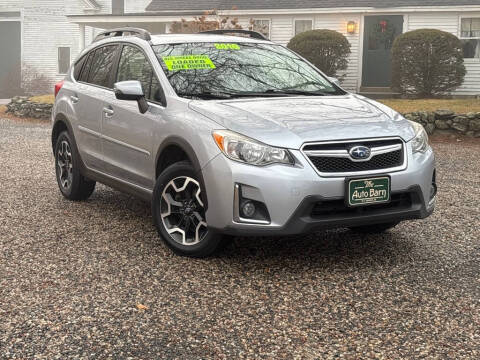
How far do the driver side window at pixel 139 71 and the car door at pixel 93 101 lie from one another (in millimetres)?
226

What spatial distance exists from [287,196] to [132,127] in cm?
187

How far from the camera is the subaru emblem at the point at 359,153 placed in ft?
15.3

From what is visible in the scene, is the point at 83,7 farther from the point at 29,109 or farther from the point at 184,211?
the point at 184,211

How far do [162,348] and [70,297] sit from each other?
3.46 ft

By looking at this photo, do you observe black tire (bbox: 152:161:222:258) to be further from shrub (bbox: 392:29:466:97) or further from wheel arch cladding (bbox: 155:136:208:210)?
shrub (bbox: 392:29:466:97)

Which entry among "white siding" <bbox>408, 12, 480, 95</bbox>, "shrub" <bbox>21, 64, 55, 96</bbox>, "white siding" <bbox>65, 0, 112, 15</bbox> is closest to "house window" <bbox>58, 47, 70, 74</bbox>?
"shrub" <bbox>21, 64, 55, 96</bbox>

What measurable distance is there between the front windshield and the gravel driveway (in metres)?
1.28

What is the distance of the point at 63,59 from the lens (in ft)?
112

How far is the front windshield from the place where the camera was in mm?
5570

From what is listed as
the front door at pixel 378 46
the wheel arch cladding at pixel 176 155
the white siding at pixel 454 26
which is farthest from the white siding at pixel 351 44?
the wheel arch cladding at pixel 176 155

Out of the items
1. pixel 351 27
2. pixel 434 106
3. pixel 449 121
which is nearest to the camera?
pixel 449 121

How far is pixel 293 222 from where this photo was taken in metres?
4.57

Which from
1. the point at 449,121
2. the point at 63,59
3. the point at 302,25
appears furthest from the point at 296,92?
the point at 63,59

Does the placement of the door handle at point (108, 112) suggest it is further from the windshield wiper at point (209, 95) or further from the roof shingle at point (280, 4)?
the roof shingle at point (280, 4)
